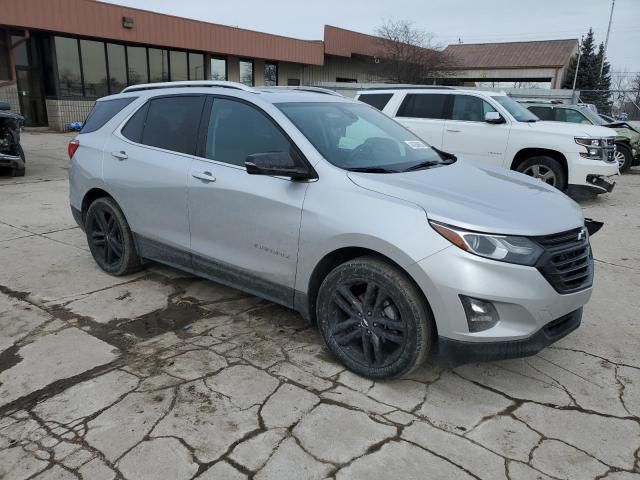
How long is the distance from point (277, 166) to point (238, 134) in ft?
2.33

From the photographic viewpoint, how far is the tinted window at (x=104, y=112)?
16.2 feet

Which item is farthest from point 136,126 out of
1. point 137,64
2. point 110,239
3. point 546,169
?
point 137,64

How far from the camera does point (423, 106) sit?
384 inches

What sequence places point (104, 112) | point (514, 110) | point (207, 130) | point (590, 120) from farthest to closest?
point (590, 120)
point (514, 110)
point (104, 112)
point (207, 130)

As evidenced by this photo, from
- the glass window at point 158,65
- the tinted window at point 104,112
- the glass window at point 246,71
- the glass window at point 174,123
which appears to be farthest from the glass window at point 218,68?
the glass window at point 174,123

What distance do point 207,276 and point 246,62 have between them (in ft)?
84.1

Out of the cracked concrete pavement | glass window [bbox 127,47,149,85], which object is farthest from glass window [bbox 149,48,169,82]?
the cracked concrete pavement

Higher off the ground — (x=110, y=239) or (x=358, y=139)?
(x=358, y=139)

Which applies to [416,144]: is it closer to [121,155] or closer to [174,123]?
[174,123]

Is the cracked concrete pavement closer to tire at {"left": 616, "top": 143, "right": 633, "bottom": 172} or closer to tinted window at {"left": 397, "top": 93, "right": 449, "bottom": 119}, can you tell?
tinted window at {"left": 397, "top": 93, "right": 449, "bottom": 119}

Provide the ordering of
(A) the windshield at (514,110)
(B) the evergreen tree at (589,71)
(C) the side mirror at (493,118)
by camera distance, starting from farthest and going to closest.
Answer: (B) the evergreen tree at (589,71) → (A) the windshield at (514,110) → (C) the side mirror at (493,118)

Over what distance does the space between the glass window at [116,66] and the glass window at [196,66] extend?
3.38m

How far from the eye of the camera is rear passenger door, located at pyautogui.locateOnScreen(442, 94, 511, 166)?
898cm

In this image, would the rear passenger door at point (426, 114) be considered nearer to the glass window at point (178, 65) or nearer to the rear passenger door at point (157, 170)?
the rear passenger door at point (157, 170)
